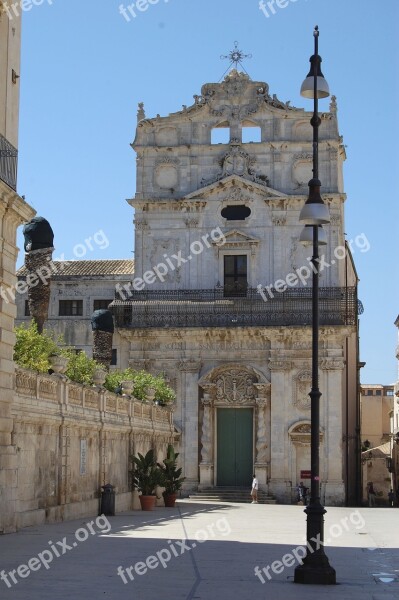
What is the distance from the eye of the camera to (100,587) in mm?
13430

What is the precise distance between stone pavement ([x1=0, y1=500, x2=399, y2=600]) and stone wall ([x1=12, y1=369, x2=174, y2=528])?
30.1 inches

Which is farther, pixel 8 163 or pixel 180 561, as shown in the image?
pixel 8 163

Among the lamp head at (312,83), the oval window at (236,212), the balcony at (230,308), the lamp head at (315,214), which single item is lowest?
the lamp head at (315,214)

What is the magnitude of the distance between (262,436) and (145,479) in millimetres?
14996

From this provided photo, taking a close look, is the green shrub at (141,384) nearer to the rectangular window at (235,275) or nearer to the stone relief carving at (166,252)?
the stone relief carving at (166,252)

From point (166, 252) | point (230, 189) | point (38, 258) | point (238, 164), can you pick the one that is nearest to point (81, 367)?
point (38, 258)

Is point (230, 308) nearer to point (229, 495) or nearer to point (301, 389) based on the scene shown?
point (301, 389)

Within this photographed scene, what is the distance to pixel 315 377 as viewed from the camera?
16.1m

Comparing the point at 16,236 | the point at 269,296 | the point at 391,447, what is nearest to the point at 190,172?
the point at 269,296

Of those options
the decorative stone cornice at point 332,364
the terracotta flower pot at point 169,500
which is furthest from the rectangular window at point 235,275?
the terracotta flower pot at point 169,500

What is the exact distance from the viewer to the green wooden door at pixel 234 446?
4881 centimetres

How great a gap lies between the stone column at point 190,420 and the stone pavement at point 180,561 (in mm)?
21087

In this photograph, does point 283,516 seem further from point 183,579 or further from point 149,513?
point 183,579

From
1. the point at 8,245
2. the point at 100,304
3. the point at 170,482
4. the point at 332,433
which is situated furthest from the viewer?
the point at 100,304
